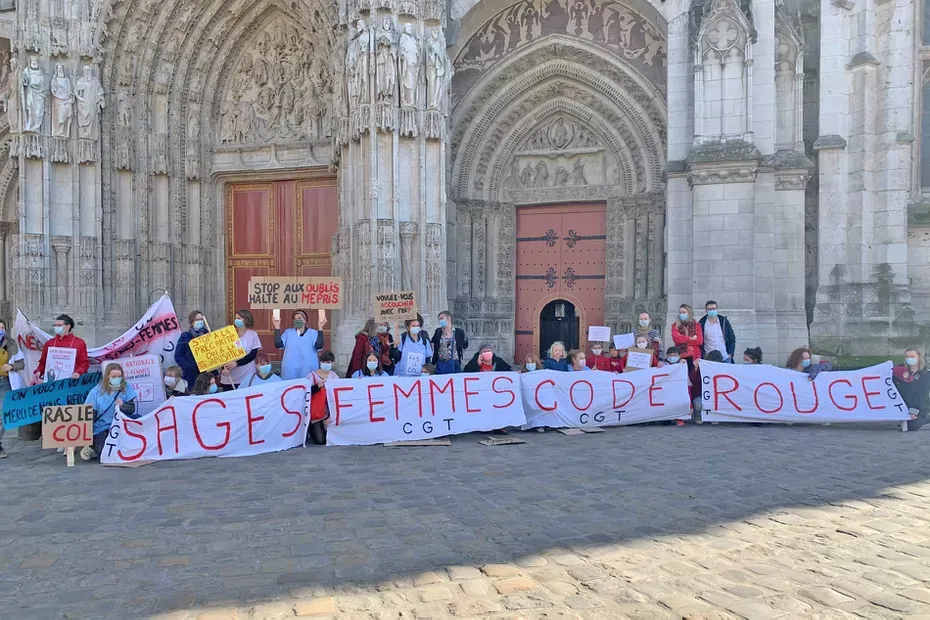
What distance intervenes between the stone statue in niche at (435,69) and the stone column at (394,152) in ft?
0.06

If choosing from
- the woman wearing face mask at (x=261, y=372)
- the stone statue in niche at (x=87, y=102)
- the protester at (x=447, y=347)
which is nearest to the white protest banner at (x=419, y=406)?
the protester at (x=447, y=347)

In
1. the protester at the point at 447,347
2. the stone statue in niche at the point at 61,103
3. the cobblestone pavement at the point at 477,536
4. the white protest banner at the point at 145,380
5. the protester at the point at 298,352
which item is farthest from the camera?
the stone statue in niche at the point at 61,103

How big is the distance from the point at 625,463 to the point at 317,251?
10.6m

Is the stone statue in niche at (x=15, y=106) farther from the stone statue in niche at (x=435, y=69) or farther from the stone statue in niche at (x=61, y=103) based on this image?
the stone statue in niche at (x=435, y=69)

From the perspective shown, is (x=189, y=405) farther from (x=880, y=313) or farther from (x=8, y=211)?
(x=8, y=211)

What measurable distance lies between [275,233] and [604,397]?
392 inches

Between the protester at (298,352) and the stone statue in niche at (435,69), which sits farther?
the stone statue in niche at (435,69)

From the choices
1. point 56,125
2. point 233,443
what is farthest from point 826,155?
point 56,125

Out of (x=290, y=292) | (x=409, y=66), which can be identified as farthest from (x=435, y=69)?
(x=290, y=292)

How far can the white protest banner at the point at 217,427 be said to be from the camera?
7.27 meters

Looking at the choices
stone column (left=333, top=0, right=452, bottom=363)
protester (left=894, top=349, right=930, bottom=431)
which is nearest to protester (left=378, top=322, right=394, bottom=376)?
stone column (left=333, top=0, right=452, bottom=363)

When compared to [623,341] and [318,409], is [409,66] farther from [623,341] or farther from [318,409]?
[318,409]

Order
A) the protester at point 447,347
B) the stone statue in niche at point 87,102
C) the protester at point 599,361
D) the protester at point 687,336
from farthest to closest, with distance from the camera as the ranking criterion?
1. the stone statue in niche at point 87,102
2. the protester at point 599,361
3. the protester at point 687,336
4. the protester at point 447,347

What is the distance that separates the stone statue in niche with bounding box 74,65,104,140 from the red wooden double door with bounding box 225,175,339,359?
3172 mm
